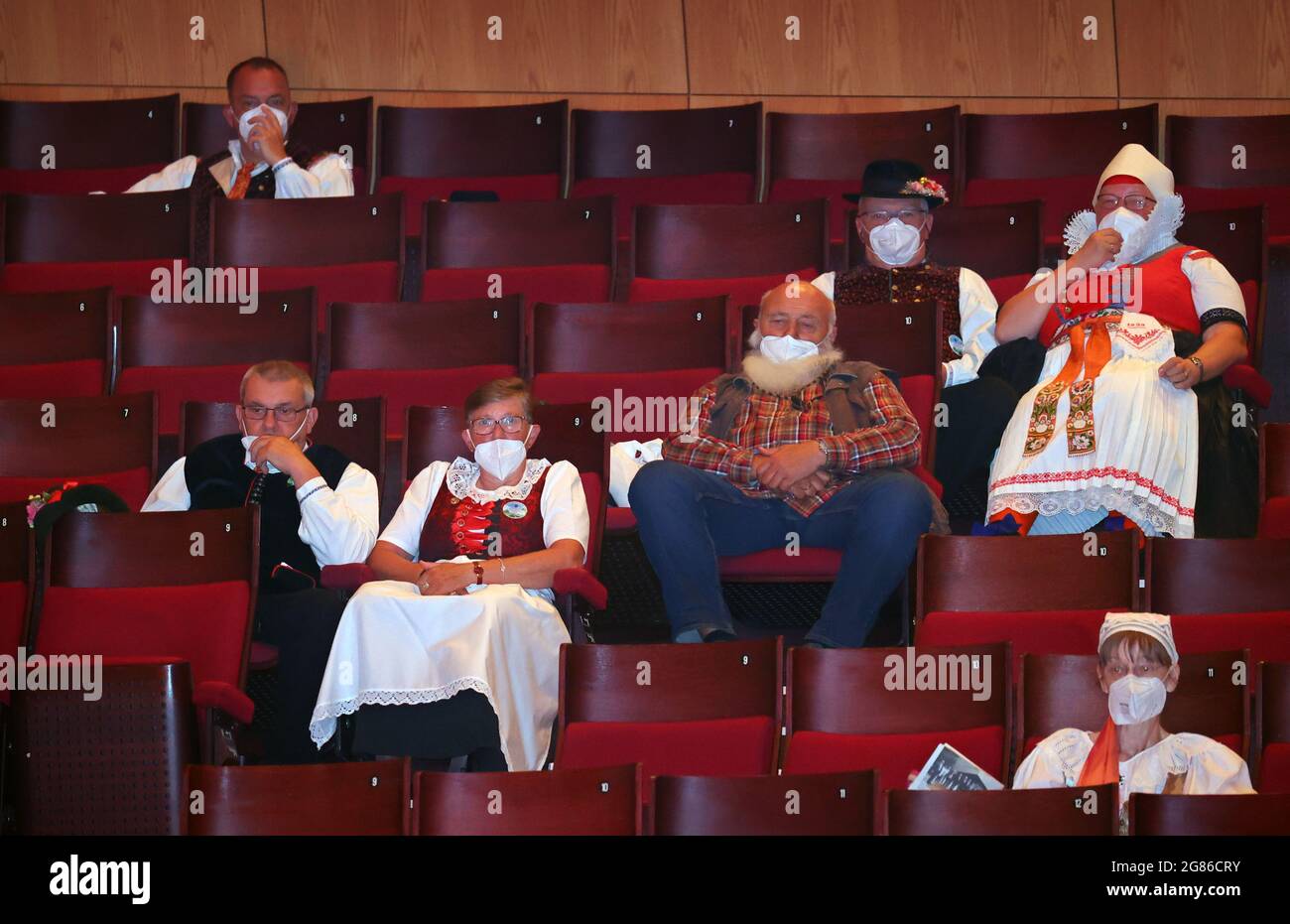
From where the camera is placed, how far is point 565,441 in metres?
3.50

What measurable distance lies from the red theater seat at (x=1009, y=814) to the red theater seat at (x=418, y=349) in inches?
67.5

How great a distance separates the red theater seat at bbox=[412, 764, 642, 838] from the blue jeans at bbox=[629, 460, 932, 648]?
2.26 feet

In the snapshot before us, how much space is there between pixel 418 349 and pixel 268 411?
0.53 m

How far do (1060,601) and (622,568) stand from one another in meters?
0.82

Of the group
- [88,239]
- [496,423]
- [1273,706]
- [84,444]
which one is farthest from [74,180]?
[1273,706]

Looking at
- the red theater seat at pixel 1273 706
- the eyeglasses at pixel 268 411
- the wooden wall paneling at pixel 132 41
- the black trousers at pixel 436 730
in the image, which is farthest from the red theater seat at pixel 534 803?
the wooden wall paneling at pixel 132 41

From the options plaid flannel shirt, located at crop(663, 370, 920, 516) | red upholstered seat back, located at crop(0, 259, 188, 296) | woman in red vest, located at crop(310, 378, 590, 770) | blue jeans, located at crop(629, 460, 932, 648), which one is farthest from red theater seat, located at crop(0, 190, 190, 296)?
blue jeans, located at crop(629, 460, 932, 648)

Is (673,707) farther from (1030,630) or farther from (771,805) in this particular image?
(1030,630)

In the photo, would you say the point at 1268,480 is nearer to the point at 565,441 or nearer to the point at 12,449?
the point at 565,441

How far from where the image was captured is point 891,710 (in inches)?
109

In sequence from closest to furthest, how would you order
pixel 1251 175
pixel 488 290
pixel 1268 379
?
pixel 1268 379, pixel 488 290, pixel 1251 175

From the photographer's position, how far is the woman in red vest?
9.67ft

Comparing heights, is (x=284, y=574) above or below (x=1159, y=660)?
above
